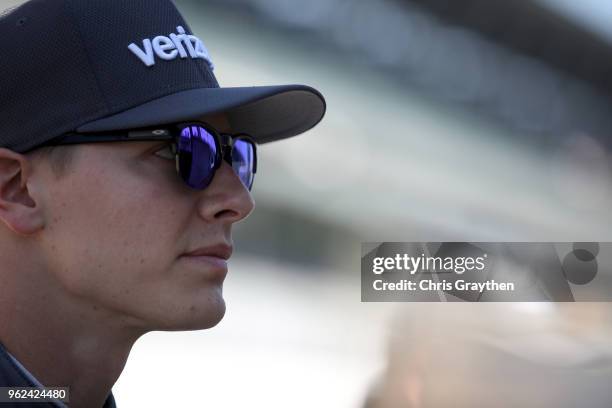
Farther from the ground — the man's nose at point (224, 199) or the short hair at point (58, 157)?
the short hair at point (58, 157)

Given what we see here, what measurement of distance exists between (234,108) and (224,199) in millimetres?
107

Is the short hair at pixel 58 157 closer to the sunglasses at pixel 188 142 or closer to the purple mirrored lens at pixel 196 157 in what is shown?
the sunglasses at pixel 188 142

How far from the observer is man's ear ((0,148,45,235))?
37.4 inches

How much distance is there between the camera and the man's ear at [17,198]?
0.95 meters

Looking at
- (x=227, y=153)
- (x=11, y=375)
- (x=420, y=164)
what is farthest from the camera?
(x=420, y=164)

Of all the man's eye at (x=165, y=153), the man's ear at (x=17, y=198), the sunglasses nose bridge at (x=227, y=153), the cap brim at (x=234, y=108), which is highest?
the cap brim at (x=234, y=108)

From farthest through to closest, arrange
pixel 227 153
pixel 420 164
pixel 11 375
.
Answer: pixel 420 164
pixel 227 153
pixel 11 375

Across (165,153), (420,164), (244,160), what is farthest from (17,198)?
(420,164)

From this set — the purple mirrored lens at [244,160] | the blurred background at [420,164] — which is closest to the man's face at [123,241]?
the purple mirrored lens at [244,160]

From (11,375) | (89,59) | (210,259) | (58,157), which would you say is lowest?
(11,375)

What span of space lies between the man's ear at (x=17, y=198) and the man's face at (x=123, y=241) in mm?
15

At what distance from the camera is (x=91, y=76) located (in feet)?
3.10

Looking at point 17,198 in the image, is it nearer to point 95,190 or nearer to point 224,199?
point 95,190

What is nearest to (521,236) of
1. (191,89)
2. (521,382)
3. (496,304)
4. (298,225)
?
(496,304)
